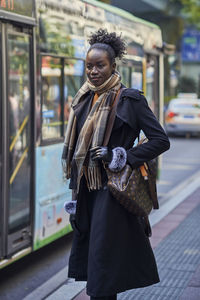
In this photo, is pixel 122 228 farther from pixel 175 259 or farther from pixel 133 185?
pixel 175 259

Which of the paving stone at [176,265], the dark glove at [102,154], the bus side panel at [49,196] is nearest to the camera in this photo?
the dark glove at [102,154]

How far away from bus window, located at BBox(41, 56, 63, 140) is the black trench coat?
7.36 feet

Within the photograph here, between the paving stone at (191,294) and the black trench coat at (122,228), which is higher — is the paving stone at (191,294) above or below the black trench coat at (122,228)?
below

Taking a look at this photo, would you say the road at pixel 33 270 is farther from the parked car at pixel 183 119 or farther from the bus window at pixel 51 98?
the parked car at pixel 183 119

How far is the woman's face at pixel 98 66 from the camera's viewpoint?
373 centimetres

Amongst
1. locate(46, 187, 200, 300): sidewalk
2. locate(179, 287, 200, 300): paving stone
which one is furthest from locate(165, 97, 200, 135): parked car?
locate(179, 287, 200, 300): paving stone

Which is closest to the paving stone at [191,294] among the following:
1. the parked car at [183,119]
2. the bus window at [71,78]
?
the bus window at [71,78]

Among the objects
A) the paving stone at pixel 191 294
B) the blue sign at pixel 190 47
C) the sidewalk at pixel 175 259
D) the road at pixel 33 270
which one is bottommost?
the road at pixel 33 270

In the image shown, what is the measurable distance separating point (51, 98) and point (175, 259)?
1943mm

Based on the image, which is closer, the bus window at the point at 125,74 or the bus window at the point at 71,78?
the bus window at the point at 71,78

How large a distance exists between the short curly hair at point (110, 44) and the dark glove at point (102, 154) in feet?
1.73

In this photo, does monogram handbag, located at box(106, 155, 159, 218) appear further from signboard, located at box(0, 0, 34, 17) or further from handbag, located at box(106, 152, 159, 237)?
signboard, located at box(0, 0, 34, 17)

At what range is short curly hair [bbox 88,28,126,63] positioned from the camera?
3764 millimetres

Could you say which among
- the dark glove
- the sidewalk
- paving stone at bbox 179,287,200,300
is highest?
the dark glove
